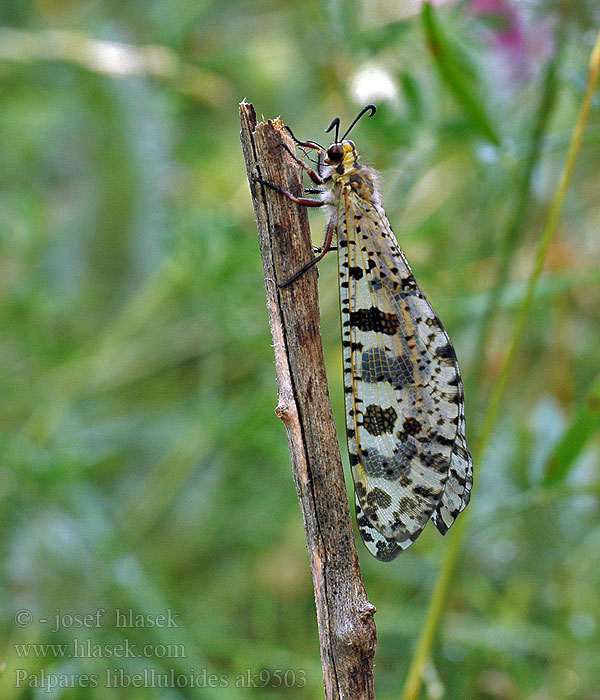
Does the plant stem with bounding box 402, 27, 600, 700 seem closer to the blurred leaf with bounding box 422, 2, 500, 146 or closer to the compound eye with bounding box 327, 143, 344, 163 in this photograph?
the blurred leaf with bounding box 422, 2, 500, 146

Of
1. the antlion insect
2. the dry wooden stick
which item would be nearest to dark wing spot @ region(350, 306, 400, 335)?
the antlion insect

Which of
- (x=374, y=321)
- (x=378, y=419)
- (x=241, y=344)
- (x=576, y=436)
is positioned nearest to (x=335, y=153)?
(x=374, y=321)

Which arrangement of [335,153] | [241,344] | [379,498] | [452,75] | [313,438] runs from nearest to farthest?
[313,438]
[379,498]
[335,153]
[452,75]
[241,344]

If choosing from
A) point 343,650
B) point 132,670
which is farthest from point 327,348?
point 343,650

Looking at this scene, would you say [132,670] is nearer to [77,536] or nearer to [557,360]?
[77,536]

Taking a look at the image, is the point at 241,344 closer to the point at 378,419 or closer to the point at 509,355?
the point at 509,355
